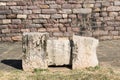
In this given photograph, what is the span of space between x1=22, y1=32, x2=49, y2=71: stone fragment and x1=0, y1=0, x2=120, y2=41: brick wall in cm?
325

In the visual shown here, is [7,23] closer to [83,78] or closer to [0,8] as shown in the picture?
[0,8]

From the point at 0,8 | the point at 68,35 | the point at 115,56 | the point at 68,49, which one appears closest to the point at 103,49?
the point at 115,56

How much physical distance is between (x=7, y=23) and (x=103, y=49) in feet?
10.8

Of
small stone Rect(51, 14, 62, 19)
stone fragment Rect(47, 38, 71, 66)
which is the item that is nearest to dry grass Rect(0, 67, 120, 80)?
stone fragment Rect(47, 38, 71, 66)

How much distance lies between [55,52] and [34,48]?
50 cm

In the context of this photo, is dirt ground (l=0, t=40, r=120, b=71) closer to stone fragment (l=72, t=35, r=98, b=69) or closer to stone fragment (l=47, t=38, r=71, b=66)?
stone fragment (l=72, t=35, r=98, b=69)

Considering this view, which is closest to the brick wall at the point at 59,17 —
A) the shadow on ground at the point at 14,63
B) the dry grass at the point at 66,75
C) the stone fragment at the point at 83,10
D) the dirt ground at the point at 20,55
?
the stone fragment at the point at 83,10

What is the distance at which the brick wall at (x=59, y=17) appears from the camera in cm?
945

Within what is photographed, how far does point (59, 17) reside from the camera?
9.57 m

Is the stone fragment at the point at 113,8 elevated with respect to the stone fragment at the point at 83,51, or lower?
elevated

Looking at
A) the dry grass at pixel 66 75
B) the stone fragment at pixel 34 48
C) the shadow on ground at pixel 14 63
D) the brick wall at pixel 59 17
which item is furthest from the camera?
the brick wall at pixel 59 17

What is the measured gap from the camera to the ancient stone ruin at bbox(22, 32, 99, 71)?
20.8 feet

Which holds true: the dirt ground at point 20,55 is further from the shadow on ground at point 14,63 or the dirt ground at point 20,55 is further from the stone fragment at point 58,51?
the stone fragment at point 58,51

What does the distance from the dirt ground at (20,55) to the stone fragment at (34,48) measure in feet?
1.53
